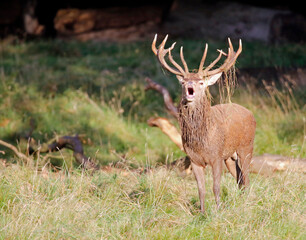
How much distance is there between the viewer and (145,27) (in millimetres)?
17891

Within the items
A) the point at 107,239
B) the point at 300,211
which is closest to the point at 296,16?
the point at 300,211

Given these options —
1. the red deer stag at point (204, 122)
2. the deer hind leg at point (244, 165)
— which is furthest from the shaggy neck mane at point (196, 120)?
the deer hind leg at point (244, 165)

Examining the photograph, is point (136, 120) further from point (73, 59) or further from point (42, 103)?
point (73, 59)

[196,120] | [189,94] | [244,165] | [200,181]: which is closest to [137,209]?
[200,181]

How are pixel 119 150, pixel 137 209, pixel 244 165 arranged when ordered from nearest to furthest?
pixel 137 209 < pixel 244 165 < pixel 119 150

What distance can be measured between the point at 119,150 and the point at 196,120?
4129mm

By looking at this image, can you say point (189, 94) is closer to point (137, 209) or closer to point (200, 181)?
point (200, 181)

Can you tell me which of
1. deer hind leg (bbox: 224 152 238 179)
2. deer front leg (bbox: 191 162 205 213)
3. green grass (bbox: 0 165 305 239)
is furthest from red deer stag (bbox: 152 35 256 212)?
deer hind leg (bbox: 224 152 238 179)

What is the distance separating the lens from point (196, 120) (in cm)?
621

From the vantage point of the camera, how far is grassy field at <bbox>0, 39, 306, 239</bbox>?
541 cm

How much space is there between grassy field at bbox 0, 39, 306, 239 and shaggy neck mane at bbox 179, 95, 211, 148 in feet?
1.86

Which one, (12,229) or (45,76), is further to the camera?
(45,76)

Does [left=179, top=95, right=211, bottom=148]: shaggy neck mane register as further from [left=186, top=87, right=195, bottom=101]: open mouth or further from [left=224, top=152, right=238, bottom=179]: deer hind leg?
[left=224, top=152, right=238, bottom=179]: deer hind leg

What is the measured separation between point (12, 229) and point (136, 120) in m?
6.30
